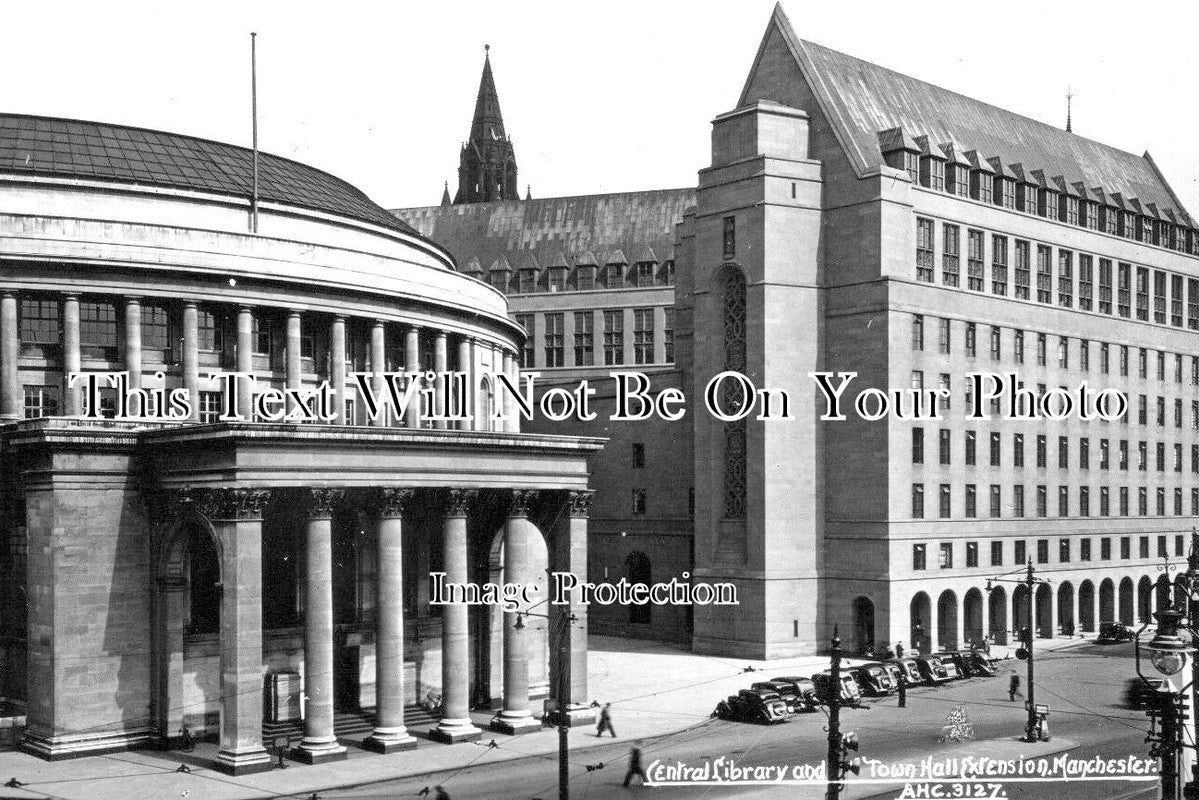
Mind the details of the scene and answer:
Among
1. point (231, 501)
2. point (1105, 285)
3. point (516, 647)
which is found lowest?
point (516, 647)

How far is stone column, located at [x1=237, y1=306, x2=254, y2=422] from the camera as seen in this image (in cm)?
6050

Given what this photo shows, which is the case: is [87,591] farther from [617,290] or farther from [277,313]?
[617,290]

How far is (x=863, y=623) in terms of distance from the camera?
7988 cm

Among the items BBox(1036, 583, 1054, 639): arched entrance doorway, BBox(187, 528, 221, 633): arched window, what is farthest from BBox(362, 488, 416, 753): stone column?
BBox(1036, 583, 1054, 639): arched entrance doorway

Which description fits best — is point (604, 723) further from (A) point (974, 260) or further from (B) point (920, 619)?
(A) point (974, 260)

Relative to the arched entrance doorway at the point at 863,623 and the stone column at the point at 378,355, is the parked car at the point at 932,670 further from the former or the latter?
the stone column at the point at 378,355

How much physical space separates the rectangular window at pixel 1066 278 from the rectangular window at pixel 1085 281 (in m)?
1.13

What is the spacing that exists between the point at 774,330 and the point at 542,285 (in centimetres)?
5017

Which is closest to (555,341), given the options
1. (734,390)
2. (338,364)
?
(734,390)

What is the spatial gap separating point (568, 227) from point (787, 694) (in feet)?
256

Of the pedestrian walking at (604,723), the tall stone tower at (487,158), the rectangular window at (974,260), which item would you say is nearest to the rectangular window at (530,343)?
the tall stone tower at (487,158)

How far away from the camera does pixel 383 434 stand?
48906mm

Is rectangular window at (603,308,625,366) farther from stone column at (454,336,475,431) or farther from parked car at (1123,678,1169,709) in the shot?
parked car at (1123,678,1169,709)

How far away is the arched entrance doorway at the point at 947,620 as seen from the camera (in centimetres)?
8162
